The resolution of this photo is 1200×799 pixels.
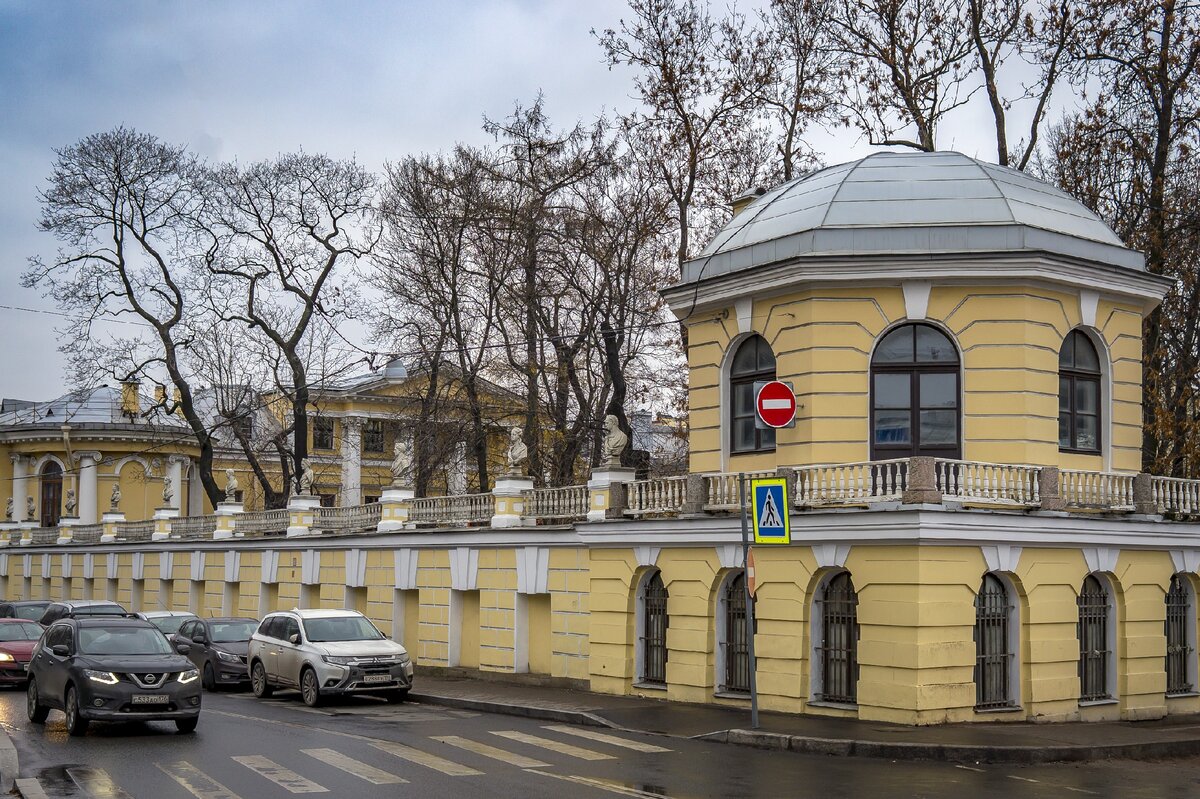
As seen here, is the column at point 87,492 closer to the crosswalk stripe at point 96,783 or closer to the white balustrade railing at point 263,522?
the white balustrade railing at point 263,522

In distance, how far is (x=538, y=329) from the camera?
39.9 m

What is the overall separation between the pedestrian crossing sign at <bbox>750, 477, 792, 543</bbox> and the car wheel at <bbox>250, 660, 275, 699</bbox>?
11161mm

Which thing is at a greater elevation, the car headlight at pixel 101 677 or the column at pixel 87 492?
the column at pixel 87 492

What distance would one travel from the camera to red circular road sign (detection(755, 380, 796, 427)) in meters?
22.3

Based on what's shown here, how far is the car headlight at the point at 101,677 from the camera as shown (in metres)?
18.8

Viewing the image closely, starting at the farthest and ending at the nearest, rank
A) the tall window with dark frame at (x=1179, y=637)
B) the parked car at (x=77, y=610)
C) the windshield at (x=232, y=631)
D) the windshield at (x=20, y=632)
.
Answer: the parked car at (x=77, y=610)
the windshield at (x=232, y=631)
the windshield at (x=20, y=632)
the tall window with dark frame at (x=1179, y=637)

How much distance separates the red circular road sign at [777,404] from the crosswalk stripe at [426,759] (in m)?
8.13

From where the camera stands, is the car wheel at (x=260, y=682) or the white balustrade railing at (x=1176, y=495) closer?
the white balustrade railing at (x=1176, y=495)

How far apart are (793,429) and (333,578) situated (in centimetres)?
1626

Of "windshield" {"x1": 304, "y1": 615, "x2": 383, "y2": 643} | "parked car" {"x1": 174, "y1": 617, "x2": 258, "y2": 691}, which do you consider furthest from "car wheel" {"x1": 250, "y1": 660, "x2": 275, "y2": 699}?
"windshield" {"x1": 304, "y1": 615, "x2": 383, "y2": 643}

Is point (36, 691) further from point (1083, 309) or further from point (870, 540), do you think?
point (1083, 309)

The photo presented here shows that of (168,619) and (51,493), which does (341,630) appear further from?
(51,493)

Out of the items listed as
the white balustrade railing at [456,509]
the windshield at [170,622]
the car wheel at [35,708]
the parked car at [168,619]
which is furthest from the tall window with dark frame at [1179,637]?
the windshield at [170,622]

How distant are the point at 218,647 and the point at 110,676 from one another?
10.1 m
